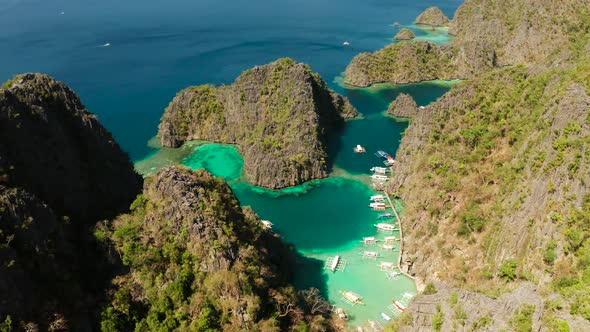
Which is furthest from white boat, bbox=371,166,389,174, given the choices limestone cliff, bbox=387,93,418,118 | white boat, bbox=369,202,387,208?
limestone cliff, bbox=387,93,418,118

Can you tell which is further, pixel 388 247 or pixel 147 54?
pixel 147 54

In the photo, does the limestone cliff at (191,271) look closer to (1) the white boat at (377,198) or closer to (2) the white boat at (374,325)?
(2) the white boat at (374,325)

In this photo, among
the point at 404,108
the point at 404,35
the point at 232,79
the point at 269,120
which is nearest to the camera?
the point at 269,120

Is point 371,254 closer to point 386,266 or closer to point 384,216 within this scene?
point 386,266

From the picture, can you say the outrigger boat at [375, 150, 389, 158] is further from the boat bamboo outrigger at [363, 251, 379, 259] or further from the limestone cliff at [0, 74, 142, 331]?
the limestone cliff at [0, 74, 142, 331]

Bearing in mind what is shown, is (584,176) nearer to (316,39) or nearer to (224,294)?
(224,294)

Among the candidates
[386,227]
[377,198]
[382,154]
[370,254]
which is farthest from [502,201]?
[382,154]
